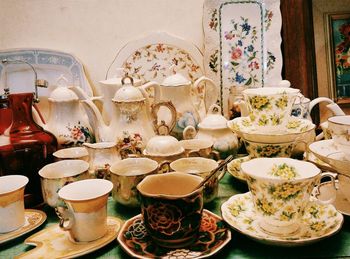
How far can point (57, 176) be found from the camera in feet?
2.54

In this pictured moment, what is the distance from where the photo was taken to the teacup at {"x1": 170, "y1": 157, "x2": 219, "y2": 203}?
28.6 inches

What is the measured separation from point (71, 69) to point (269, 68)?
1.94ft

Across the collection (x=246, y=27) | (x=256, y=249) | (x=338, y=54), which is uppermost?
(x=246, y=27)

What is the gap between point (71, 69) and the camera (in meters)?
1.15

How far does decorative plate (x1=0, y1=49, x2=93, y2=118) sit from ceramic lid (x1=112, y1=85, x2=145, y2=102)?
0.30 meters

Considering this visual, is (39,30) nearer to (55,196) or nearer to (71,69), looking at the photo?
(71,69)

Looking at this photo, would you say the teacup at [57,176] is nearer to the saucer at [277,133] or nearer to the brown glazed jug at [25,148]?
the brown glazed jug at [25,148]

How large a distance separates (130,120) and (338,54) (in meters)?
0.64

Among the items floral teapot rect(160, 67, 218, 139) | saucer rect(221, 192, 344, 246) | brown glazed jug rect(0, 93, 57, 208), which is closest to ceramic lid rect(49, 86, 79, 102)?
brown glazed jug rect(0, 93, 57, 208)

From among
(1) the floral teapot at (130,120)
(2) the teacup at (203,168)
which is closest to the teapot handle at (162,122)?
(1) the floral teapot at (130,120)

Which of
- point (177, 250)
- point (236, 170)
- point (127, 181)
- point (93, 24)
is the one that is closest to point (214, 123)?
point (236, 170)

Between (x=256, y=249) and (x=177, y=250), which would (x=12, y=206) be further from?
(x=256, y=249)

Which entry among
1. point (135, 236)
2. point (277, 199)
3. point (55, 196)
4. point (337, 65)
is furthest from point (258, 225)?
point (337, 65)

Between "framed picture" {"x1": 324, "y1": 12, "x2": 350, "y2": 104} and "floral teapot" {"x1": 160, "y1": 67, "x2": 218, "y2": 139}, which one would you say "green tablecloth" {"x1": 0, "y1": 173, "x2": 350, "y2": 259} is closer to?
"floral teapot" {"x1": 160, "y1": 67, "x2": 218, "y2": 139}
